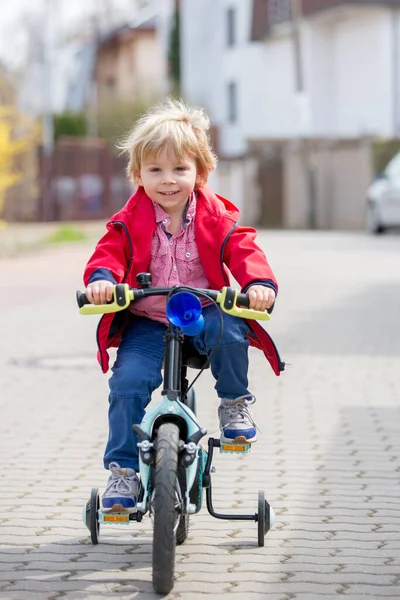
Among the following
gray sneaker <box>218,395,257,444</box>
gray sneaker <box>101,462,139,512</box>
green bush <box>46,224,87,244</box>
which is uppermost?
gray sneaker <box>218,395,257,444</box>

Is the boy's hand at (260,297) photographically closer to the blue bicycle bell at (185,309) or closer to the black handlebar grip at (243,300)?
the black handlebar grip at (243,300)

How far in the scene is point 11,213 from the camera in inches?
1810

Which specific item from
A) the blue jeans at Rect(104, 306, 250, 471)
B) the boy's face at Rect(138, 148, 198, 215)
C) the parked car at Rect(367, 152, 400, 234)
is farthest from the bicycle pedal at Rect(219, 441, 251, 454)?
the parked car at Rect(367, 152, 400, 234)

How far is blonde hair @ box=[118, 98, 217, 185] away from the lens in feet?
15.7

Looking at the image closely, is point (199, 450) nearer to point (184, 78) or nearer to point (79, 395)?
point (79, 395)

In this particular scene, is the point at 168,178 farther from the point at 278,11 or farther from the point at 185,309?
the point at 278,11

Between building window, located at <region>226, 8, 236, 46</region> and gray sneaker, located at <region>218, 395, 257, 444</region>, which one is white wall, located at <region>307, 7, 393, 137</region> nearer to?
building window, located at <region>226, 8, 236, 46</region>

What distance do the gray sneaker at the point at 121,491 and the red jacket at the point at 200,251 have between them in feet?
1.23

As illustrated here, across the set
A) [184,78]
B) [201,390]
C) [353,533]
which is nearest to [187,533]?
[353,533]

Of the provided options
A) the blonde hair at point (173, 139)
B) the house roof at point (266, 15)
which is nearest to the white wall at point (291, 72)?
the house roof at point (266, 15)

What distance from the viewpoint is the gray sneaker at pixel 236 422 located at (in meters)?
4.82

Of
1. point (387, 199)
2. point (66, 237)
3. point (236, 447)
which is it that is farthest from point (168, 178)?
point (66, 237)

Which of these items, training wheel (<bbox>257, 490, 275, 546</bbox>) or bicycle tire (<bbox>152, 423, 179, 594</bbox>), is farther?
training wheel (<bbox>257, 490, 275, 546</bbox>)

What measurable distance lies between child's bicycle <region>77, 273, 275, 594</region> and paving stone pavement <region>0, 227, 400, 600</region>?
21cm
